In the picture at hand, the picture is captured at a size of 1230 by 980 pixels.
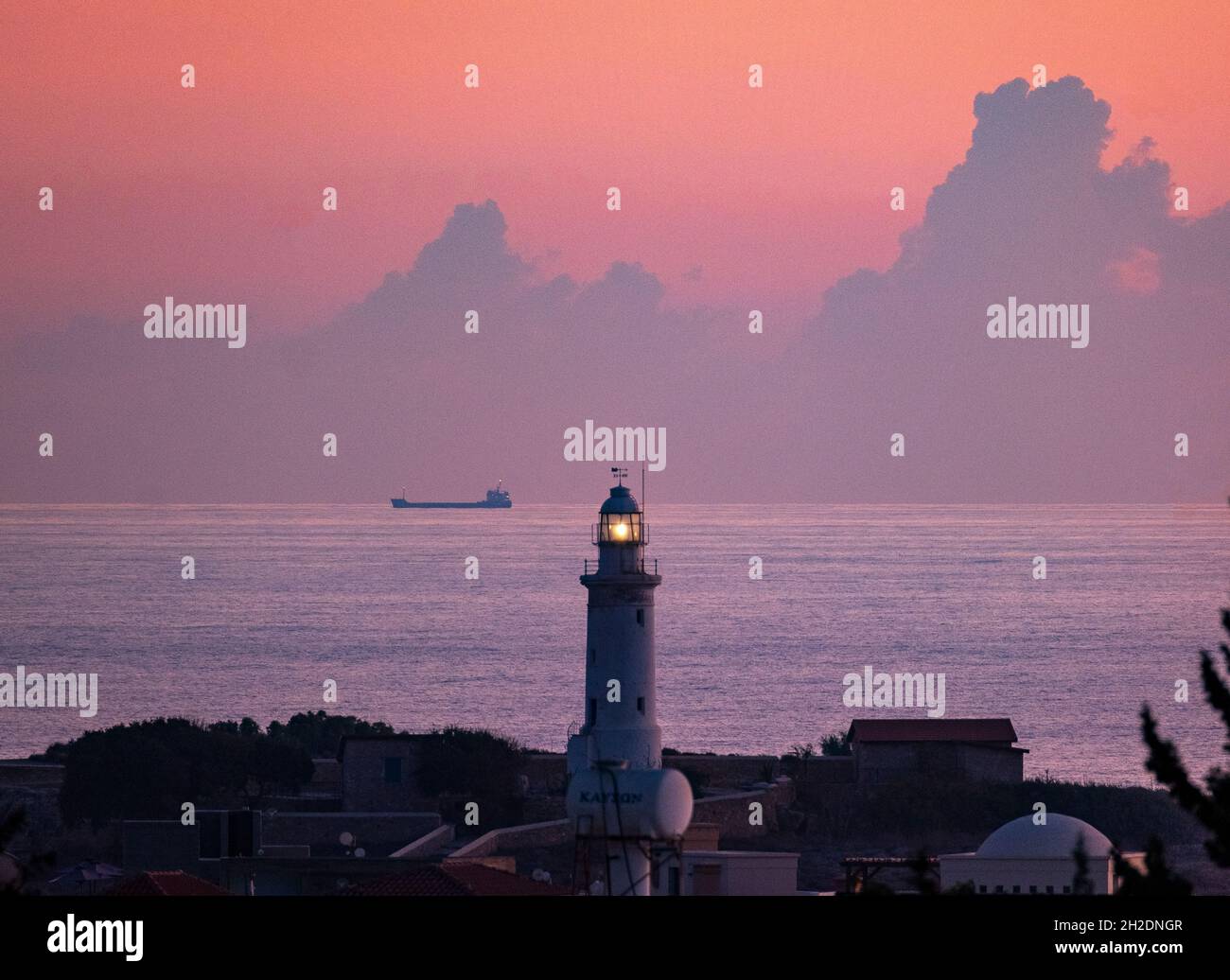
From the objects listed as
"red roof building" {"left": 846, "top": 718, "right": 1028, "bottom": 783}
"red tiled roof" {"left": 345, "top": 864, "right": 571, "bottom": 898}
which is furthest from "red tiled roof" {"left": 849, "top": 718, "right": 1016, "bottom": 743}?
"red tiled roof" {"left": 345, "top": 864, "right": 571, "bottom": 898}

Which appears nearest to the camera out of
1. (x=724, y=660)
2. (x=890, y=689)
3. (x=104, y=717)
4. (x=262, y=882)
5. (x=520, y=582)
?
(x=262, y=882)

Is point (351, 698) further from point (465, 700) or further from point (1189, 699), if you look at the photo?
point (1189, 699)

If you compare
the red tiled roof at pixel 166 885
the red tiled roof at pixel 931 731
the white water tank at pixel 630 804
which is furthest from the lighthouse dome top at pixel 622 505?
the red tiled roof at pixel 931 731

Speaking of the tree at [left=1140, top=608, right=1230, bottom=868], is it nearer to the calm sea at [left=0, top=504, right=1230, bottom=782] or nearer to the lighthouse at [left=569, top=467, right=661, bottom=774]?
the lighthouse at [left=569, top=467, right=661, bottom=774]

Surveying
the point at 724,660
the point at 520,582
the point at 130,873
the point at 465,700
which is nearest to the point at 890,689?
the point at 724,660

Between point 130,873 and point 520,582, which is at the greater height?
point 520,582

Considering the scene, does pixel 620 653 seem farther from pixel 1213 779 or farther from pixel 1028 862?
pixel 1213 779
